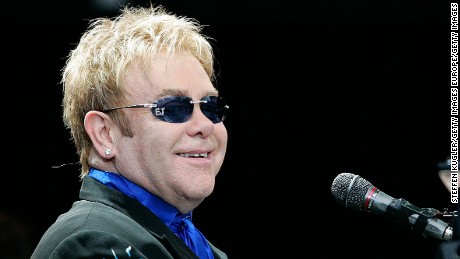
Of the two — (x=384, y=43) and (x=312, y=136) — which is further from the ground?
(x=384, y=43)

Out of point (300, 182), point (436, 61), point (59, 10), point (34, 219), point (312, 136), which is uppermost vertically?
point (436, 61)

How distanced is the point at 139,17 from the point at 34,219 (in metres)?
2.66

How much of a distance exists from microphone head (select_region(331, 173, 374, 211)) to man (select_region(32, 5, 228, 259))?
18.3 inches

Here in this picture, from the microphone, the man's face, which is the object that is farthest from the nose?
the microphone

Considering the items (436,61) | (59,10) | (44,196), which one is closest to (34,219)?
(44,196)

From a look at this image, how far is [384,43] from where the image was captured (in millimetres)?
4891

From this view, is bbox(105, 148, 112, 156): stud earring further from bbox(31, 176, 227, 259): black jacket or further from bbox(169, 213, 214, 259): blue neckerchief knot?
bbox(169, 213, 214, 259): blue neckerchief knot

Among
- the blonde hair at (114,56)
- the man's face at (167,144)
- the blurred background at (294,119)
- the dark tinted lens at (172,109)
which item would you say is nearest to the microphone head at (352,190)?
the man's face at (167,144)

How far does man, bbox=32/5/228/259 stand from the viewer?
7.98 ft

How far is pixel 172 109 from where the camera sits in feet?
8.02

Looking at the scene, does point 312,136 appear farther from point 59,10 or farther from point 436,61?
point 59,10

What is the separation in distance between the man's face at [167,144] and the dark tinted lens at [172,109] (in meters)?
0.02

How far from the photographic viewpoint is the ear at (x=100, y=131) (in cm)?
251

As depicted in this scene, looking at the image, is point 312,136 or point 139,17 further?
point 312,136
